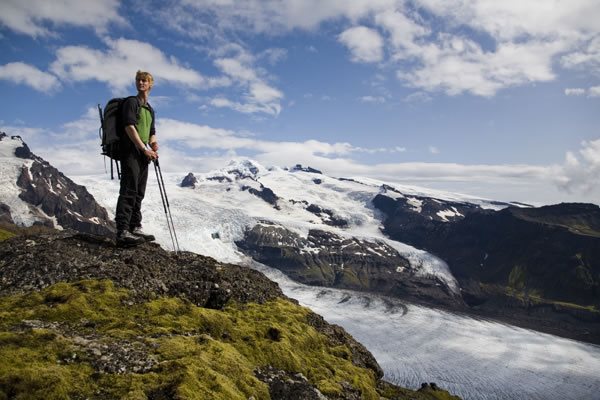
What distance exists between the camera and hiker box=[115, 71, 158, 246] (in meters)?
11.9

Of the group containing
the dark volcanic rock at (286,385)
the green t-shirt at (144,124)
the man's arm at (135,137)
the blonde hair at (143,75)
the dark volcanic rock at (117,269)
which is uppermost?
the blonde hair at (143,75)

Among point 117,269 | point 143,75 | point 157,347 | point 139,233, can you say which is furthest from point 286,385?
point 143,75

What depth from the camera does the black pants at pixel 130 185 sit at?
1255 centimetres

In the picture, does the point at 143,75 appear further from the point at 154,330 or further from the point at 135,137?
the point at 154,330

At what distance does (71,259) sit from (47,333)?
5.17 meters

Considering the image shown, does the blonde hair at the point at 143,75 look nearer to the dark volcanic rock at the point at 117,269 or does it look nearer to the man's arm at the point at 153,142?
the man's arm at the point at 153,142

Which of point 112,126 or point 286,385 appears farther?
point 112,126

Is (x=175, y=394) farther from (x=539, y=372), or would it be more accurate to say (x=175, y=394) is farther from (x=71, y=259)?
(x=539, y=372)

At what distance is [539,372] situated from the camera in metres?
158

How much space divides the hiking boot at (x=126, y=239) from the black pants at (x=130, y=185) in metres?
0.21

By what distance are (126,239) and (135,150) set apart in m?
3.16

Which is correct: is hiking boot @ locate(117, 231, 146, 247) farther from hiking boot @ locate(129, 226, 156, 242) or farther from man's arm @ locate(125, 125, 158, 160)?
man's arm @ locate(125, 125, 158, 160)

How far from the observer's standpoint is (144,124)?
12828 mm

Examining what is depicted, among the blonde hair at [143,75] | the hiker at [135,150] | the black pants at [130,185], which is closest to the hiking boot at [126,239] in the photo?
the hiker at [135,150]
